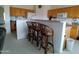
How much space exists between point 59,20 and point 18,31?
1681 millimetres

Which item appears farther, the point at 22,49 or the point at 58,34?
the point at 22,49

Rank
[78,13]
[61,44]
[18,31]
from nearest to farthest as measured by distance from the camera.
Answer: [78,13], [61,44], [18,31]

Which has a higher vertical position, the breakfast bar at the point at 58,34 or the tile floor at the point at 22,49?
the breakfast bar at the point at 58,34

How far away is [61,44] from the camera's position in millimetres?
1129

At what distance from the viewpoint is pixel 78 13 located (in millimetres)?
897

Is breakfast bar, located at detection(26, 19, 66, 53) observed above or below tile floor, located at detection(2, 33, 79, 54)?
above

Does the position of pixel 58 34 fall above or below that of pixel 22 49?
above
